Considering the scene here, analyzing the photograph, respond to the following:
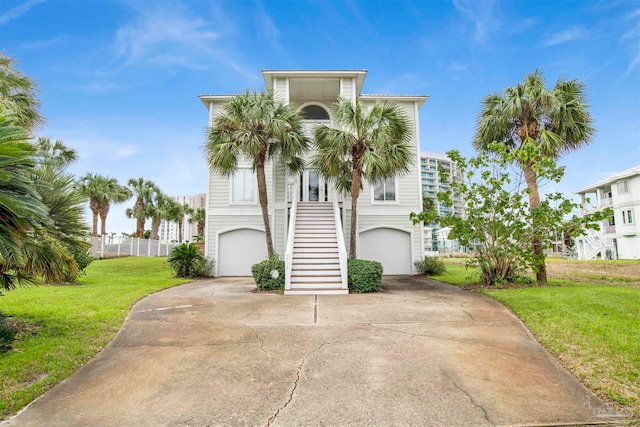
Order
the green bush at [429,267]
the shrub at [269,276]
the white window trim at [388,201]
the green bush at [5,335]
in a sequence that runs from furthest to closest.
→ the white window trim at [388,201]
the green bush at [429,267]
the shrub at [269,276]
the green bush at [5,335]

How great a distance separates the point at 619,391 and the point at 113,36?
628 inches

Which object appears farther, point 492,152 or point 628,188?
point 628,188

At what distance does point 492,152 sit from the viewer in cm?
1176

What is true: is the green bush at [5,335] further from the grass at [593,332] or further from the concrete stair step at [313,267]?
the grass at [593,332]

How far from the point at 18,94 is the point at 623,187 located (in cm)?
4539

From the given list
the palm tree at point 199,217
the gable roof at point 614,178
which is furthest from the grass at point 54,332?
the gable roof at point 614,178

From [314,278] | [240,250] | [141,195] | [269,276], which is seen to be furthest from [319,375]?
[141,195]


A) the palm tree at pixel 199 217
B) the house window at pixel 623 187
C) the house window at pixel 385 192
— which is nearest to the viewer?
the house window at pixel 385 192

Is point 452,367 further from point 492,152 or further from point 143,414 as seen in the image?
point 492,152

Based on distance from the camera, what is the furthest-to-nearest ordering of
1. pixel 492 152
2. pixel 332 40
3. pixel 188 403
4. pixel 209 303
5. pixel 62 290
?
1. pixel 332 40
2. pixel 492 152
3. pixel 62 290
4. pixel 209 303
5. pixel 188 403

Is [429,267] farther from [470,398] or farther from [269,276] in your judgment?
[470,398]

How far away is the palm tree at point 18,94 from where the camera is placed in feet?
20.1

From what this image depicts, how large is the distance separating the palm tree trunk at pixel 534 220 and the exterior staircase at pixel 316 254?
6034 mm

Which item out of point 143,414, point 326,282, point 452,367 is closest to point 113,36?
point 326,282
